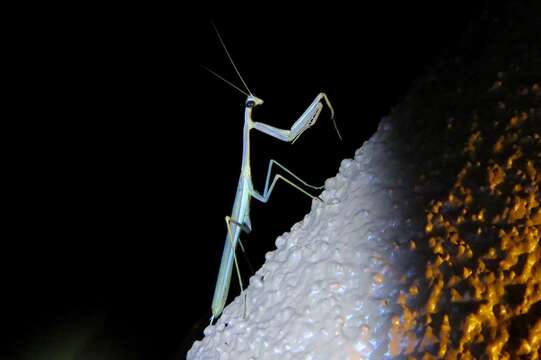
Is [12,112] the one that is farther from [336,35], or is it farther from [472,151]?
[472,151]

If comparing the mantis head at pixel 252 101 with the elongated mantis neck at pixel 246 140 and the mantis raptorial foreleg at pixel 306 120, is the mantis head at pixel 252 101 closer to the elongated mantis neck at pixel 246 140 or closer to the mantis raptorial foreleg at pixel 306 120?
the elongated mantis neck at pixel 246 140

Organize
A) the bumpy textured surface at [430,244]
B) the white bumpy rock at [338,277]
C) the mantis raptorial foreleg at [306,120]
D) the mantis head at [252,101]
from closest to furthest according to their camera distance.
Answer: the bumpy textured surface at [430,244]
the white bumpy rock at [338,277]
the mantis raptorial foreleg at [306,120]
the mantis head at [252,101]

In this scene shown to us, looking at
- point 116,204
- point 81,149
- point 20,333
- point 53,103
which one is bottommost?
point 20,333

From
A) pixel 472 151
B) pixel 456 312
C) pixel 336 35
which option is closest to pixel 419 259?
pixel 456 312

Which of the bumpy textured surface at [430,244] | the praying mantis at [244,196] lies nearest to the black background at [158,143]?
the praying mantis at [244,196]

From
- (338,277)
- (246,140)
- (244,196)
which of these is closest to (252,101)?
(246,140)

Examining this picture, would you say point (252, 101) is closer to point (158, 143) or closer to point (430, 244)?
point (158, 143)
